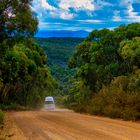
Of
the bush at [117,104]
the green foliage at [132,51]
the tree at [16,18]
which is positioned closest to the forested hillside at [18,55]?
the tree at [16,18]

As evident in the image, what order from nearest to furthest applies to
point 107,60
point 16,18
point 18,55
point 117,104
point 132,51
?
point 16,18 < point 117,104 < point 132,51 < point 18,55 < point 107,60

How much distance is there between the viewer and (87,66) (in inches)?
2124

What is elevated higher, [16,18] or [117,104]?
[16,18]

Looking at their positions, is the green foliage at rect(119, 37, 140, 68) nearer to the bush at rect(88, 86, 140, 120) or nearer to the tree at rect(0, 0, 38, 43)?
the bush at rect(88, 86, 140, 120)

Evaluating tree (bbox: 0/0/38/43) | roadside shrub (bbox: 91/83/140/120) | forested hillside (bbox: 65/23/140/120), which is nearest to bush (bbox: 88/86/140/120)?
roadside shrub (bbox: 91/83/140/120)

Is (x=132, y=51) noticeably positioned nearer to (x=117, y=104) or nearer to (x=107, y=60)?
(x=107, y=60)

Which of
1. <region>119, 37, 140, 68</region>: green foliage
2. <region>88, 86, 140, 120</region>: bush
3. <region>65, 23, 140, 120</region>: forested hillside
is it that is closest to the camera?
<region>88, 86, 140, 120</region>: bush

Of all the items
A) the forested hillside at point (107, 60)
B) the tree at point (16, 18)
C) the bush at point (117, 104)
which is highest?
the tree at point (16, 18)

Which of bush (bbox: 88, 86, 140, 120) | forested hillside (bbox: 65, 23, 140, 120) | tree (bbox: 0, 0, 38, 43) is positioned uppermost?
tree (bbox: 0, 0, 38, 43)

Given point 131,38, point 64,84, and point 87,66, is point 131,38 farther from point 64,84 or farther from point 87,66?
point 64,84

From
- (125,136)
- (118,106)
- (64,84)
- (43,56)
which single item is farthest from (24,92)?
(64,84)

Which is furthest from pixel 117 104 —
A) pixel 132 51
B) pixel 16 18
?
pixel 132 51

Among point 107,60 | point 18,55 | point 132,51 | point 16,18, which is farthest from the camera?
point 107,60

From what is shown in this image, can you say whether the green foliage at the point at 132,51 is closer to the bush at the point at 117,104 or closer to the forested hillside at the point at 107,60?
the forested hillside at the point at 107,60
